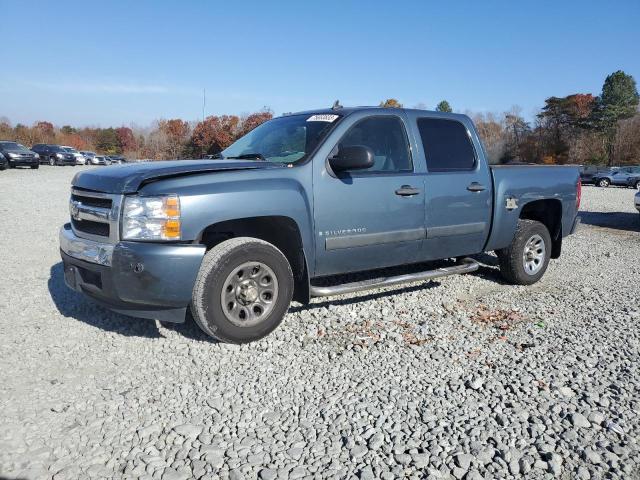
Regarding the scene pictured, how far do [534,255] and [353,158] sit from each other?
3.26m

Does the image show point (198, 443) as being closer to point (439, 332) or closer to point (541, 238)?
point (439, 332)

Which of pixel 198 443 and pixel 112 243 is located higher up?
pixel 112 243

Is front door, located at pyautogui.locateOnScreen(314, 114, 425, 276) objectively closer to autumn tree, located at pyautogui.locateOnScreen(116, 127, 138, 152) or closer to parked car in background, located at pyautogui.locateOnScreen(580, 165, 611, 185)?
parked car in background, located at pyautogui.locateOnScreen(580, 165, 611, 185)

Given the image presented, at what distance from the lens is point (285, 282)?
13.5ft

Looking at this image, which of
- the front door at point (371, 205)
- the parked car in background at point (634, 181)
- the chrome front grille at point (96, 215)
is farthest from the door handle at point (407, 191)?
the parked car in background at point (634, 181)

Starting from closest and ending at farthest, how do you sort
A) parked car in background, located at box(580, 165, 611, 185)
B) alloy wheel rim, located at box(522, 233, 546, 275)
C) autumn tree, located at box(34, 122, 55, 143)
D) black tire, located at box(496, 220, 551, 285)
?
1. black tire, located at box(496, 220, 551, 285)
2. alloy wheel rim, located at box(522, 233, 546, 275)
3. parked car in background, located at box(580, 165, 611, 185)
4. autumn tree, located at box(34, 122, 55, 143)

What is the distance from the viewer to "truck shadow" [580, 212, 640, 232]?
479 inches

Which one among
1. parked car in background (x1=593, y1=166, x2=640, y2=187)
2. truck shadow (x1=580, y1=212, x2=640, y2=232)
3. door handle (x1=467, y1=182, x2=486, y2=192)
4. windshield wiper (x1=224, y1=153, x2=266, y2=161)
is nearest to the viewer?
windshield wiper (x1=224, y1=153, x2=266, y2=161)

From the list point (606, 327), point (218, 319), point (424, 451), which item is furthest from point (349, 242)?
point (606, 327)

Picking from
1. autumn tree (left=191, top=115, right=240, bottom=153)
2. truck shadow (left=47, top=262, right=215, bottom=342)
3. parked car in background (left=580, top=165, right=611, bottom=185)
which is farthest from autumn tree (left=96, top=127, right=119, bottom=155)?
truck shadow (left=47, top=262, right=215, bottom=342)

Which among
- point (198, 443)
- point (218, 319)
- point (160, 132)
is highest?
point (160, 132)

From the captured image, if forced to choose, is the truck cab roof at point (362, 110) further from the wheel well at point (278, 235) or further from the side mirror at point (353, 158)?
the wheel well at point (278, 235)

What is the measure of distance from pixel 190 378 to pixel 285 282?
3.58ft

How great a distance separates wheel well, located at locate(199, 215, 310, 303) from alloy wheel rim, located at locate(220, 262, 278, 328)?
0.33m
